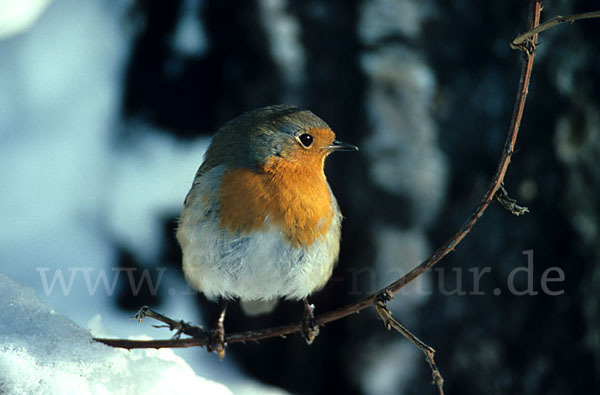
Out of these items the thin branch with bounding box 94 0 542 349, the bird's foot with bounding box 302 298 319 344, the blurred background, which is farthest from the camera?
the blurred background

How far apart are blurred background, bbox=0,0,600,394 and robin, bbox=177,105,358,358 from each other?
1.23 meters

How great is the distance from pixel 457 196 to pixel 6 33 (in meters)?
2.64

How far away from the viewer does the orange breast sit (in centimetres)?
177

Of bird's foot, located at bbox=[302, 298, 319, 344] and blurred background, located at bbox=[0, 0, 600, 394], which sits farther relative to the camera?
blurred background, located at bbox=[0, 0, 600, 394]

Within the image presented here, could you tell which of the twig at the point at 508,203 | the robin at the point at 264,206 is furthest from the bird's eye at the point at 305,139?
the twig at the point at 508,203

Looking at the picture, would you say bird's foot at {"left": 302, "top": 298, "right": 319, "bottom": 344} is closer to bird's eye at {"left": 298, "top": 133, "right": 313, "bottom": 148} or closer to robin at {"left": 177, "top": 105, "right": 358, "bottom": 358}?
robin at {"left": 177, "top": 105, "right": 358, "bottom": 358}

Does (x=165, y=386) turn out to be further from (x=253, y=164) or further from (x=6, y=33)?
(x=6, y=33)

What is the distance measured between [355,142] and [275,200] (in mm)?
1445

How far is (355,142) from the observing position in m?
3.12

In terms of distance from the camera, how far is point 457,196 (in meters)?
3.19

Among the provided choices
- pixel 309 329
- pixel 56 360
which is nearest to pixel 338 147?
pixel 309 329

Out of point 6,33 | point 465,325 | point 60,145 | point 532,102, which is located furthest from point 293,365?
point 6,33

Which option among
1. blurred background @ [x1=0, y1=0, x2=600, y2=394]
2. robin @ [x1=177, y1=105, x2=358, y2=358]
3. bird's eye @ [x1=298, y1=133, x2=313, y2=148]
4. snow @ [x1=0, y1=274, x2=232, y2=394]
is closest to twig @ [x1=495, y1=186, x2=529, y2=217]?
robin @ [x1=177, y1=105, x2=358, y2=358]

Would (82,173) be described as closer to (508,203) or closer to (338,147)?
(338,147)
